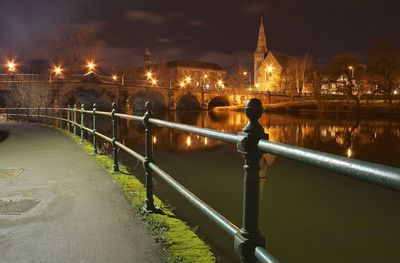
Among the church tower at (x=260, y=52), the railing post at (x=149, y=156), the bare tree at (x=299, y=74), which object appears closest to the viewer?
the railing post at (x=149, y=156)

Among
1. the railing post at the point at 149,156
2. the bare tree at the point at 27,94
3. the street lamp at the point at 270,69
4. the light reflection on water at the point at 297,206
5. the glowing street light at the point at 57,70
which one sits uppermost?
the street lamp at the point at 270,69

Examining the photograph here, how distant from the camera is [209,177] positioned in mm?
15594

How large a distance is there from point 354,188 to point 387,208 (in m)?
2.32

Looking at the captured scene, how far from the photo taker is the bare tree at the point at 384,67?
1998 inches

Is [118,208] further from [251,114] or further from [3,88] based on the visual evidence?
[3,88]

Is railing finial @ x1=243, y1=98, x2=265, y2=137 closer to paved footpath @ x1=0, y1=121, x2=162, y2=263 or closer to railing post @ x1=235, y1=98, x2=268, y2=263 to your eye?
railing post @ x1=235, y1=98, x2=268, y2=263

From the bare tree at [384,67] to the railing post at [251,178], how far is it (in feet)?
181

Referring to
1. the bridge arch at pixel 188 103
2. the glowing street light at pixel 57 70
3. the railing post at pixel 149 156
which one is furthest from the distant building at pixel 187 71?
the railing post at pixel 149 156

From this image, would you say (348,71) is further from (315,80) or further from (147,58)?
(147,58)

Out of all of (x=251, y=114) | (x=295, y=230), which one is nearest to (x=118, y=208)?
(x=251, y=114)

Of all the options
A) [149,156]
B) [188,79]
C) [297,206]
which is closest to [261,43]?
[188,79]

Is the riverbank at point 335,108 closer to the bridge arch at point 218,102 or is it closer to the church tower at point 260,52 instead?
the bridge arch at point 218,102

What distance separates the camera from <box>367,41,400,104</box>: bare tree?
167 feet

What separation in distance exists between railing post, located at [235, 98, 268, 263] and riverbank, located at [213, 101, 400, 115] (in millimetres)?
51971
